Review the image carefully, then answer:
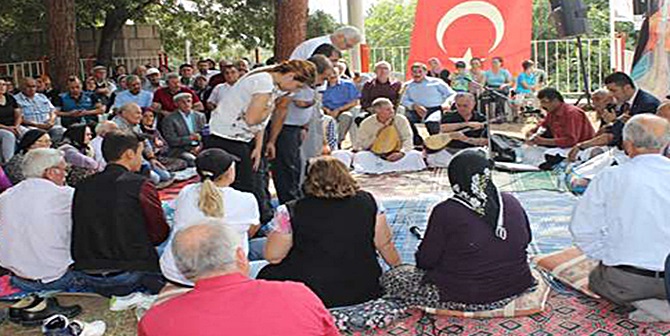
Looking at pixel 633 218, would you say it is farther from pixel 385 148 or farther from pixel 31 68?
pixel 31 68

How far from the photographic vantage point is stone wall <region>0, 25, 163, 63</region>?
15.1 m

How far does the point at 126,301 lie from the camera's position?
3.72 meters

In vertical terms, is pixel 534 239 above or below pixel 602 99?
below

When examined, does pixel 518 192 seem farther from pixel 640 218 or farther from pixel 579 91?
pixel 579 91

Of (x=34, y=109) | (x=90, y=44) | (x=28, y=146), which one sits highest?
(x=90, y=44)

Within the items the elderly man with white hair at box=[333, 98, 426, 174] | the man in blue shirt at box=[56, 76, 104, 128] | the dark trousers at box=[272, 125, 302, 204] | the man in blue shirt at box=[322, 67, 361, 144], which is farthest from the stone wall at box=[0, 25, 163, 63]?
the dark trousers at box=[272, 125, 302, 204]

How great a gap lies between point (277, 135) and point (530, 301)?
223 centimetres

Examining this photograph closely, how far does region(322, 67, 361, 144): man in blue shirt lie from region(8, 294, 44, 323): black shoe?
16.8 ft

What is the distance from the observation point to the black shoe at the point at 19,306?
3.52m

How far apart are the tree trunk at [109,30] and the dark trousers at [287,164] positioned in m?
10.9

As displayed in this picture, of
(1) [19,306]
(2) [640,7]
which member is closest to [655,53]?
(2) [640,7]

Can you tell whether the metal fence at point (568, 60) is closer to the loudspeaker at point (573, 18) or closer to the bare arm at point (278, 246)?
the loudspeaker at point (573, 18)

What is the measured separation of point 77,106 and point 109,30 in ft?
21.9

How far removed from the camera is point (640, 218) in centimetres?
307
